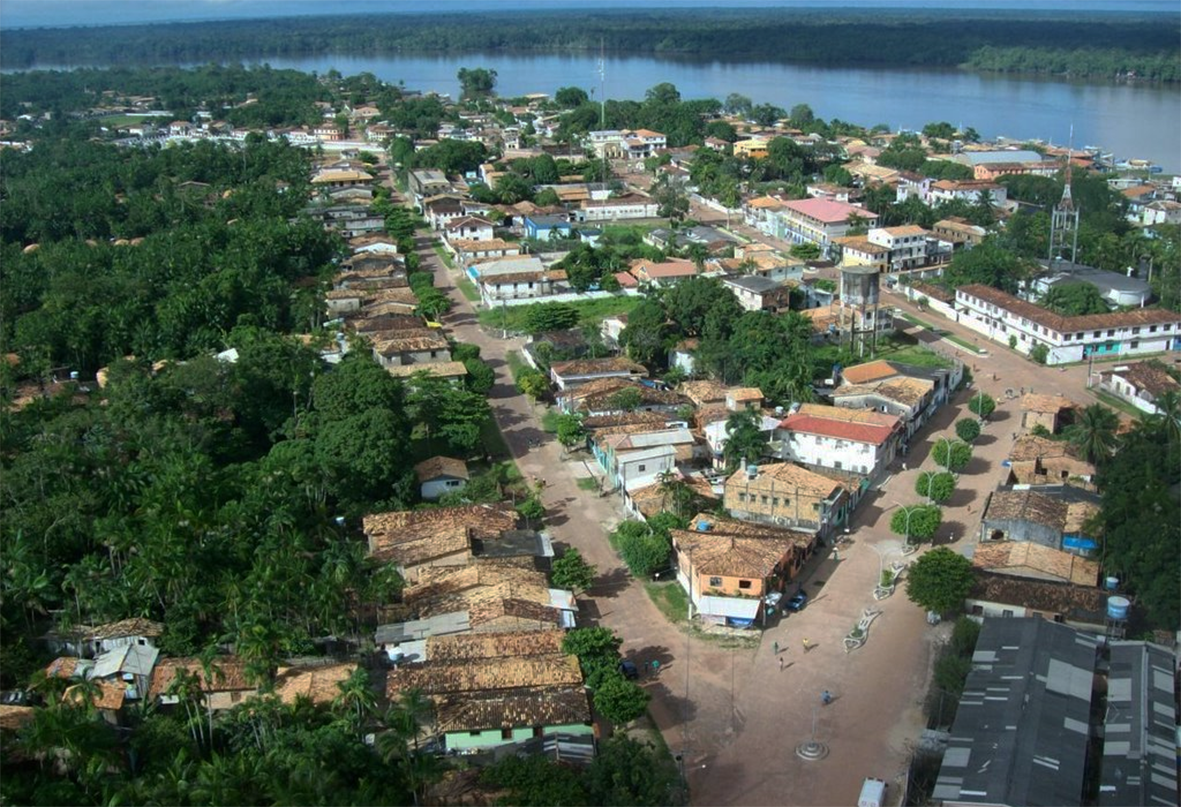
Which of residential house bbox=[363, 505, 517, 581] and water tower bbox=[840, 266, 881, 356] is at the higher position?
water tower bbox=[840, 266, 881, 356]

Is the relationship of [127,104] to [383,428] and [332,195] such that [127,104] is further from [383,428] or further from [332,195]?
[383,428]

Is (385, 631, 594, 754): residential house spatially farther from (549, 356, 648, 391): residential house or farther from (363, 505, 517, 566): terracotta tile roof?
(549, 356, 648, 391): residential house

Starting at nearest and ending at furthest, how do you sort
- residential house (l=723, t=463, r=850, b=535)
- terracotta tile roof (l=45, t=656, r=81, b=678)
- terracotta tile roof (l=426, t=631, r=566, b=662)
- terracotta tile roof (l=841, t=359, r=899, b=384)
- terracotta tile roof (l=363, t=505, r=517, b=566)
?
terracotta tile roof (l=45, t=656, r=81, b=678) → terracotta tile roof (l=426, t=631, r=566, b=662) → terracotta tile roof (l=363, t=505, r=517, b=566) → residential house (l=723, t=463, r=850, b=535) → terracotta tile roof (l=841, t=359, r=899, b=384)

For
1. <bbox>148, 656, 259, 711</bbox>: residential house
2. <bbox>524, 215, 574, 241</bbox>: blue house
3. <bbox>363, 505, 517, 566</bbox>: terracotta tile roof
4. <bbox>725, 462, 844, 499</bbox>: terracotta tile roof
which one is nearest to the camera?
<bbox>148, 656, 259, 711</bbox>: residential house

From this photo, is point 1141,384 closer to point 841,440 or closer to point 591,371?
point 841,440

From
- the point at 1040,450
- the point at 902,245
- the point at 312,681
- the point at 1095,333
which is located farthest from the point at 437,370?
the point at 902,245

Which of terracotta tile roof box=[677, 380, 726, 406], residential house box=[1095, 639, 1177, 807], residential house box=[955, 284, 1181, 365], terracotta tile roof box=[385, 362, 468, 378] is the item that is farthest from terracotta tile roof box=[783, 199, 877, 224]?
residential house box=[1095, 639, 1177, 807]
